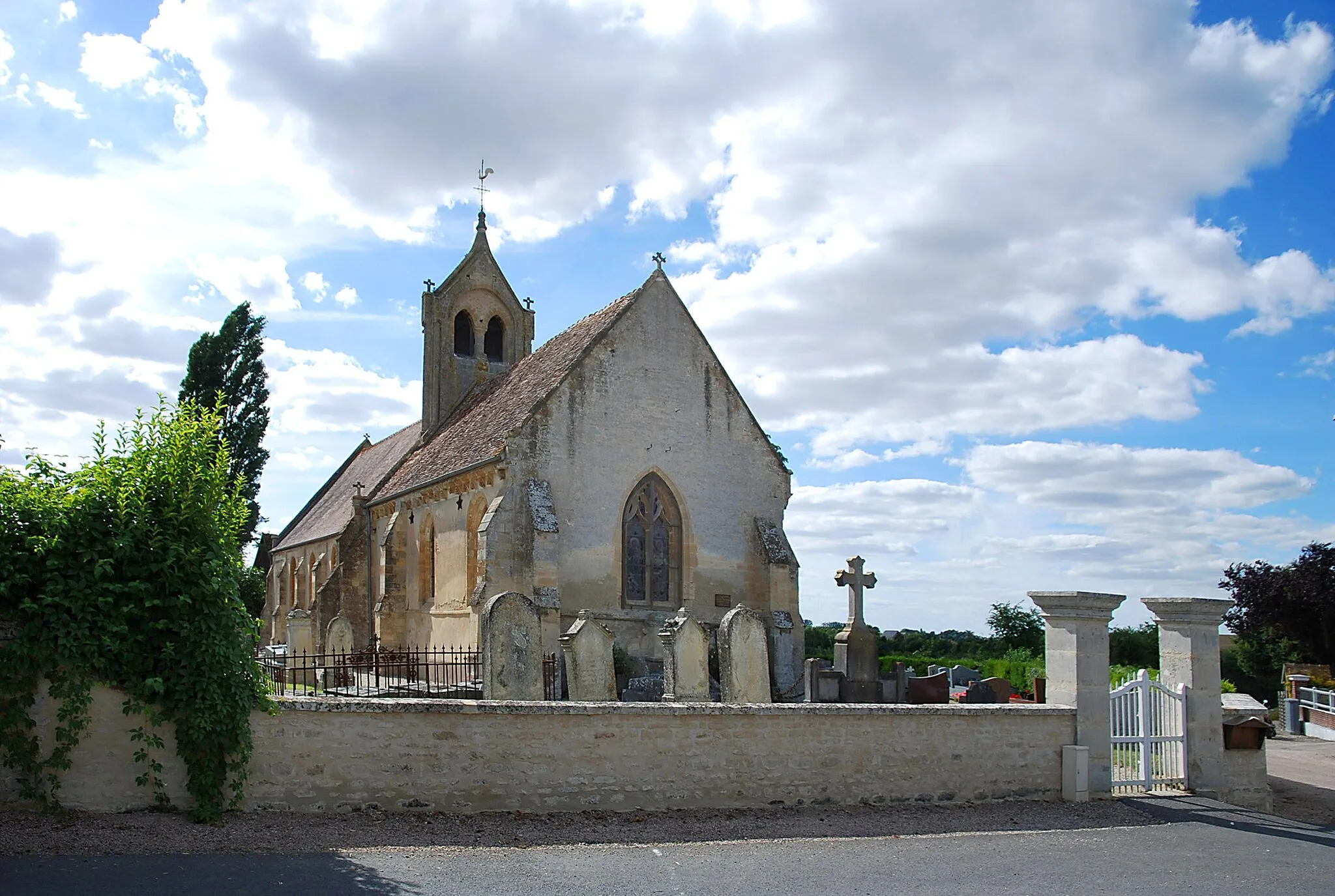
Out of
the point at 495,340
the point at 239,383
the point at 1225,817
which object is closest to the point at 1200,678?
the point at 1225,817

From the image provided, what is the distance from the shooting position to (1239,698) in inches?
597

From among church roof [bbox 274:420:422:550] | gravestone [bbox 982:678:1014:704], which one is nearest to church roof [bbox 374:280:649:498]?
church roof [bbox 274:420:422:550]

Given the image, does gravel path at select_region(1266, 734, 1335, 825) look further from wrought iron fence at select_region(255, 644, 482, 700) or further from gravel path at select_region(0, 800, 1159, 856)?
wrought iron fence at select_region(255, 644, 482, 700)

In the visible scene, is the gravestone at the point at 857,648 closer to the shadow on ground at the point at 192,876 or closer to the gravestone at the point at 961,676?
the gravestone at the point at 961,676

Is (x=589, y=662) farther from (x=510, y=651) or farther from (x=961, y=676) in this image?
(x=961, y=676)

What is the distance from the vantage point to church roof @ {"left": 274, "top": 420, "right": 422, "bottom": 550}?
32.5 m

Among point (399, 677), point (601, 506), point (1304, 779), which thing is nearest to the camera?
point (399, 677)

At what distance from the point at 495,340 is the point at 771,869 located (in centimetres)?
2690

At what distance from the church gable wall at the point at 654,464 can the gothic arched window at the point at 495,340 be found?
1087 cm

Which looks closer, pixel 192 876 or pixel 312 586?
pixel 192 876

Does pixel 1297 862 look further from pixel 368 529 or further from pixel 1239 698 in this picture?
pixel 368 529

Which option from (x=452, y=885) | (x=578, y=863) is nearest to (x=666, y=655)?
(x=578, y=863)

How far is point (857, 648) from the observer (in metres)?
20.1

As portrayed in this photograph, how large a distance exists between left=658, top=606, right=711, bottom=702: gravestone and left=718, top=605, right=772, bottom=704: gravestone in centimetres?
52
